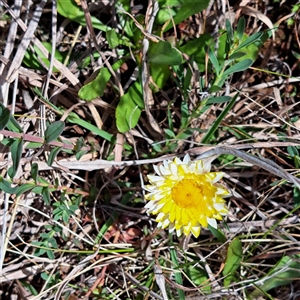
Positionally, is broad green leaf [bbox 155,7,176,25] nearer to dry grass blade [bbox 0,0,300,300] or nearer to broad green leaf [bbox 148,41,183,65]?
dry grass blade [bbox 0,0,300,300]

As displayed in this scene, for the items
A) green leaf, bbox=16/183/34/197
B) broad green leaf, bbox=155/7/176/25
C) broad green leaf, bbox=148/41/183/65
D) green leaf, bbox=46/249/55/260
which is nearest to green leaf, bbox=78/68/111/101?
broad green leaf, bbox=148/41/183/65

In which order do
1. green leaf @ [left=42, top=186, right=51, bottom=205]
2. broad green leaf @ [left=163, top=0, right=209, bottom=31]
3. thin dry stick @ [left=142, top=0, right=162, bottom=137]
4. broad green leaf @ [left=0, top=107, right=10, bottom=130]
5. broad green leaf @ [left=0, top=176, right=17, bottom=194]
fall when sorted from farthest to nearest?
1. broad green leaf @ [left=163, top=0, right=209, bottom=31]
2. thin dry stick @ [left=142, top=0, right=162, bottom=137]
3. green leaf @ [left=42, top=186, right=51, bottom=205]
4. broad green leaf @ [left=0, top=176, right=17, bottom=194]
5. broad green leaf @ [left=0, top=107, right=10, bottom=130]

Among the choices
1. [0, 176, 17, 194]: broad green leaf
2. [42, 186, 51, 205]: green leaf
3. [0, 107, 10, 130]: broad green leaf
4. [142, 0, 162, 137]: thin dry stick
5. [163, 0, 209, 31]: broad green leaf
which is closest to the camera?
[0, 107, 10, 130]: broad green leaf

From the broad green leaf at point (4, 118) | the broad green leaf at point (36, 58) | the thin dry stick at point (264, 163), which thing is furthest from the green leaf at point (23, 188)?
the thin dry stick at point (264, 163)

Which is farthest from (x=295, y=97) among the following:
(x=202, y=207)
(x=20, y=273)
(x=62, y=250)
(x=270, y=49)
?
(x=20, y=273)

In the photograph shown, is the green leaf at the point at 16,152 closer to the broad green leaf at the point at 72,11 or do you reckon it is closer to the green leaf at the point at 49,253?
the green leaf at the point at 49,253

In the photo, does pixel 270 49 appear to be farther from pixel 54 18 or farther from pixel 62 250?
pixel 62 250

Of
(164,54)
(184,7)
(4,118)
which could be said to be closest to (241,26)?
(164,54)
